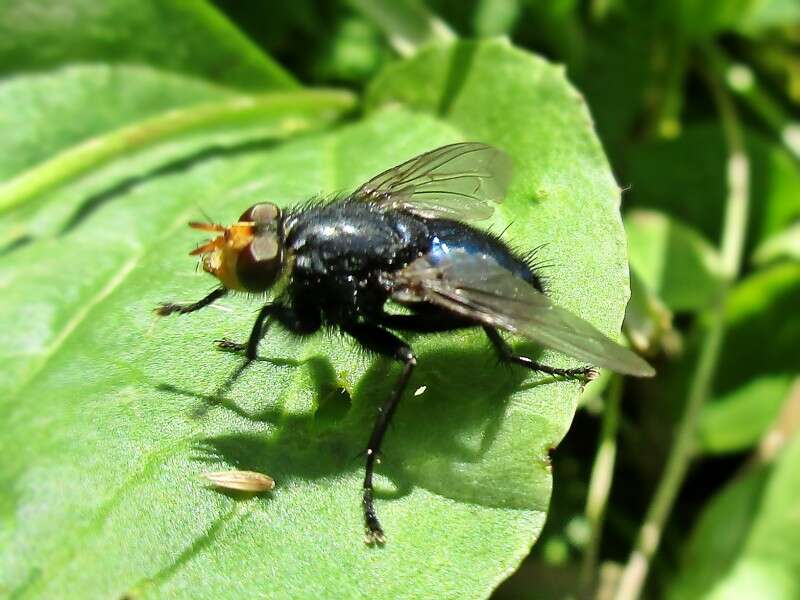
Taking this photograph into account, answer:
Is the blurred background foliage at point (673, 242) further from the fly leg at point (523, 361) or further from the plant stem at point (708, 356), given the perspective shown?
the fly leg at point (523, 361)

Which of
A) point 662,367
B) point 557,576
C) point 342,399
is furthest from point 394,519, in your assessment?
point 662,367

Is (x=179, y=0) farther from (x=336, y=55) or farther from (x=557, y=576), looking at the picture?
(x=557, y=576)

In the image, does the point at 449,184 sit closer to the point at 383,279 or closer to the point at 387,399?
the point at 383,279

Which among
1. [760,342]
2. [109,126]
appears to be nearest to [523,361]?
[760,342]

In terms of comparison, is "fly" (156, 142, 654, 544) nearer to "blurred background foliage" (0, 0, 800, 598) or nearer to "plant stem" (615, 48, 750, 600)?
"blurred background foliage" (0, 0, 800, 598)

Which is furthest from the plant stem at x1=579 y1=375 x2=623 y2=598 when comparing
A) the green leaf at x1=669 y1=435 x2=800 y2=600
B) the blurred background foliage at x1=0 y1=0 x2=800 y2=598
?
the green leaf at x1=669 y1=435 x2=800 y2=600

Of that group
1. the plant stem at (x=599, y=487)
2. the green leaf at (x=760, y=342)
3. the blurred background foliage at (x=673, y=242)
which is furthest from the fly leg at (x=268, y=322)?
the green leaf at (x=760, y=342)
